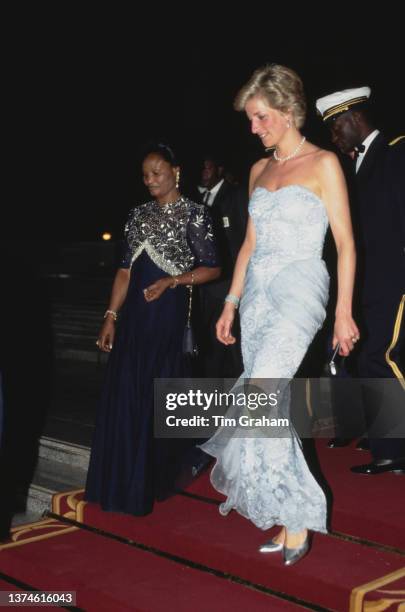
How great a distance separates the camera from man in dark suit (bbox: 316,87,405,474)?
3559mm

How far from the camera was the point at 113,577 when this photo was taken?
9.84 ft

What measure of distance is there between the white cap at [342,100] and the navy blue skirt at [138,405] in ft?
3.28

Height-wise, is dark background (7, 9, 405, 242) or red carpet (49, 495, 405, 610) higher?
dark background (7, 9, 405, 242)

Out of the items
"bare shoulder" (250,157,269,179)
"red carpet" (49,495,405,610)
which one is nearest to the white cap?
"bare shoulder" (250,157,269,179)

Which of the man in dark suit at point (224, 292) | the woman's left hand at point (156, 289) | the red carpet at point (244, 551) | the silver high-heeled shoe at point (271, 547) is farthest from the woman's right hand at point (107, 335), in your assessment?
the silver high-heeled shoe at point (271, 547)

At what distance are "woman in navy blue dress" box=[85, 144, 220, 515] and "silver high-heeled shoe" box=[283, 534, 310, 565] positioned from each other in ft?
2.73

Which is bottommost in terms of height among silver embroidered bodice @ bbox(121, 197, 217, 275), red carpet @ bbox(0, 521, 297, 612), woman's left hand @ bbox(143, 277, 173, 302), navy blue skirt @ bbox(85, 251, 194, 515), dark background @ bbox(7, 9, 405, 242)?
red carpet @ bbox(0, 521, 297, 612)

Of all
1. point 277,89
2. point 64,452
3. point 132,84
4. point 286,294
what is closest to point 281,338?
point 286,294

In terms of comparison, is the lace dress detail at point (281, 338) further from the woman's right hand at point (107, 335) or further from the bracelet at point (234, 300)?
the woman's right hand at point (107, 335)

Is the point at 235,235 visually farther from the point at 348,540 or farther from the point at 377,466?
the point at 348,540

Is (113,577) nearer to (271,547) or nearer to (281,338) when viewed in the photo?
(271,547)

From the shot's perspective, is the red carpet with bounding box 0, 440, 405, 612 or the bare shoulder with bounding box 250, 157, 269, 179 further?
the bare shoulder with bounding box 250, 157, 269, 179

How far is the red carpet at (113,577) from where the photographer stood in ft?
9.06

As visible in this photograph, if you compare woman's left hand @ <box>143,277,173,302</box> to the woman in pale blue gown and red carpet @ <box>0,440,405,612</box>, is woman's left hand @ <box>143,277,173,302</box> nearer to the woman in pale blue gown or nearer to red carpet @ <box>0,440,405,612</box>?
the woman in pale blue gown
